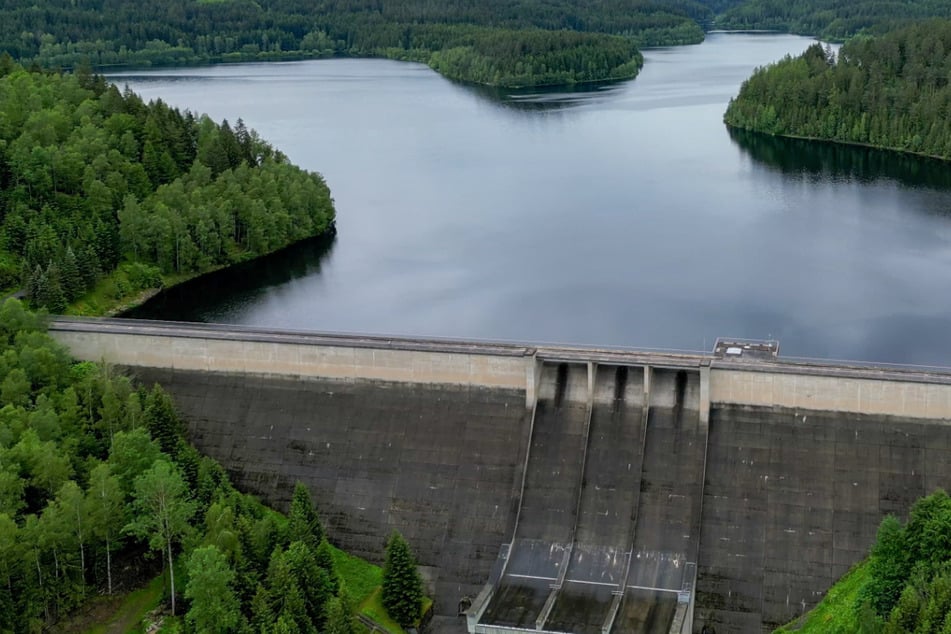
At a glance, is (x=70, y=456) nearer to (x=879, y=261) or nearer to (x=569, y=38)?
(x=879, y=261)

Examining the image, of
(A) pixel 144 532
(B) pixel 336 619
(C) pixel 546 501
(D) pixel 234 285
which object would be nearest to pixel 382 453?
(C) pixel 546 501

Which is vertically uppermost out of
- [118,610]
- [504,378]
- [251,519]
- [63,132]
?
[63,132]

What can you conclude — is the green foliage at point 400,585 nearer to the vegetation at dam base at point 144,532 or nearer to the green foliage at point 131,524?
the vegetation at dam base at point 144,532

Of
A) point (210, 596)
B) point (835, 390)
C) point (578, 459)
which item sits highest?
point (835, 390)

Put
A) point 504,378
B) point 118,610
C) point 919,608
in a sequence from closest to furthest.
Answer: point 919,608
point 118,610
point 504,378

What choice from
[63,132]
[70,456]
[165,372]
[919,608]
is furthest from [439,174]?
[919,608]

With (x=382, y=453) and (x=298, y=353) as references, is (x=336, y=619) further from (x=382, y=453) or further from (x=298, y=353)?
(x=298, y=353)
